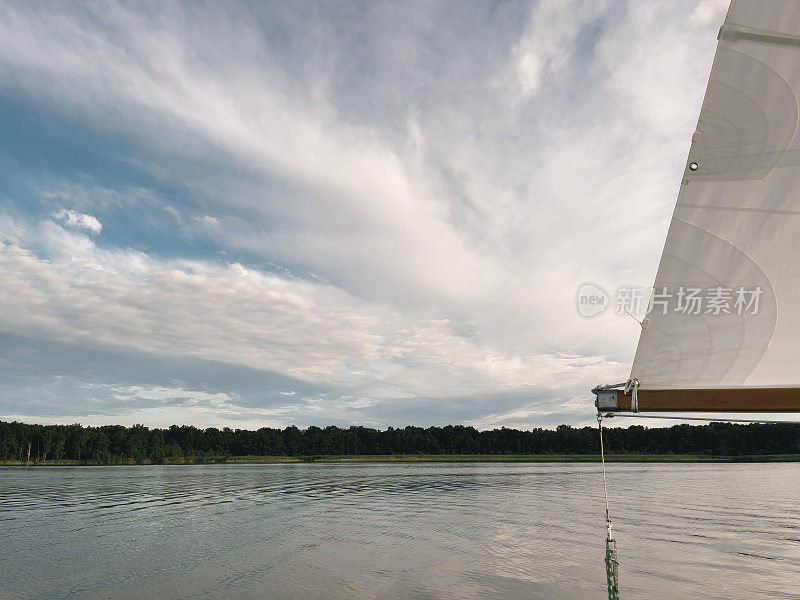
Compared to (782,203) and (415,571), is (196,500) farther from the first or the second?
(782,203)

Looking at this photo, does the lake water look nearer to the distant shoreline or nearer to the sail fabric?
the sail fabric

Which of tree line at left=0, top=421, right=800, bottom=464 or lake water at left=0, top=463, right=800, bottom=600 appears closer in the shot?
lake water at left=0, top=463, right=800, bottom=600

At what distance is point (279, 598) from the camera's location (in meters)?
15.1

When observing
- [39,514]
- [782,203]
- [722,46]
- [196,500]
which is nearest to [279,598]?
[782,203]

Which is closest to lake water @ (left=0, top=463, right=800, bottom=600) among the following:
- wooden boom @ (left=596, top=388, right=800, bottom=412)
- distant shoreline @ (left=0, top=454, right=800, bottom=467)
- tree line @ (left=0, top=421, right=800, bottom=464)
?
wooden boom @ (left=596, top=388, right=800, bottom=412)

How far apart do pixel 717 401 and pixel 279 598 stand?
45.0 ft

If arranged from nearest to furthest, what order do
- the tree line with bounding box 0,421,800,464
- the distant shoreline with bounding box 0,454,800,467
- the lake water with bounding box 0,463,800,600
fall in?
the lake water with bounding box 0,463,800,600 → the distant shoreline with bounding box 0,454,800,467 → the tree line with bounding box 0,421,800,464

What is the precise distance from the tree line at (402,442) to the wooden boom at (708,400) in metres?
145

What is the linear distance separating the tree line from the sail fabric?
145 m

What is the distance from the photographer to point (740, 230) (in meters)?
6.47

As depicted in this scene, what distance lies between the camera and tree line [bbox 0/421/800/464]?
144250 mm

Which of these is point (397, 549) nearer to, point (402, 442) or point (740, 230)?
point (740, 230)

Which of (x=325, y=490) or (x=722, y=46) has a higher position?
(x=722, y=46)

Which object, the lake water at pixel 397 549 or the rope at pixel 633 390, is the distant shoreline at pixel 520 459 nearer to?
the lake water at pixel 397 549
